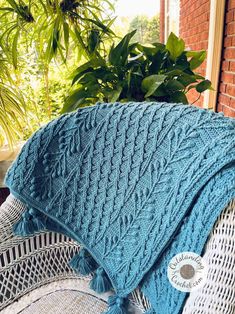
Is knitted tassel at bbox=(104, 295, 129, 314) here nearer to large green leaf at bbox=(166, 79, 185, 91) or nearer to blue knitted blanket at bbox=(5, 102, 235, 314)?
blue knitted blanket at bbox=(5, 102, 235, 314)

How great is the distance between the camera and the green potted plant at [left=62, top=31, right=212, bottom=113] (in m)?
1.20

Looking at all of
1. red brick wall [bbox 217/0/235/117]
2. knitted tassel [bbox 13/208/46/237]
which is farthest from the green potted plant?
red brick wall [bbox 217/0/235/117]

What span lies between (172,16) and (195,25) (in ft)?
3.96

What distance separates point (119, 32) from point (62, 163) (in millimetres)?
1261

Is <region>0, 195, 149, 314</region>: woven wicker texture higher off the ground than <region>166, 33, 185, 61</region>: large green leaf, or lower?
lower

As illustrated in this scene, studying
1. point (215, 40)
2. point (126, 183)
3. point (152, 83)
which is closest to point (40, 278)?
point (126, 183)

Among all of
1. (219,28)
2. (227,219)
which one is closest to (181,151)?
(227,219)

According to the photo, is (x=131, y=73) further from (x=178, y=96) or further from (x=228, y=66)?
(x=228, y=66)

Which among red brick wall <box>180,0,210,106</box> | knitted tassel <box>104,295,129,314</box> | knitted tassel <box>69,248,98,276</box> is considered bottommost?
knitted tassel <box>104,295,129,314</box>

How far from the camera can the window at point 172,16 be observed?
157 inches

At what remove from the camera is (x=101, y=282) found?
91cm

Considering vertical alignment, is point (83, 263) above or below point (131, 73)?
below

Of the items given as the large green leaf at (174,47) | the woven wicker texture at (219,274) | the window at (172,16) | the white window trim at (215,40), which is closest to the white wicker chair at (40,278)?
the woven wicker texture at (219,274)

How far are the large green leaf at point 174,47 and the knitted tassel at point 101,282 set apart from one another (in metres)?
0.89
